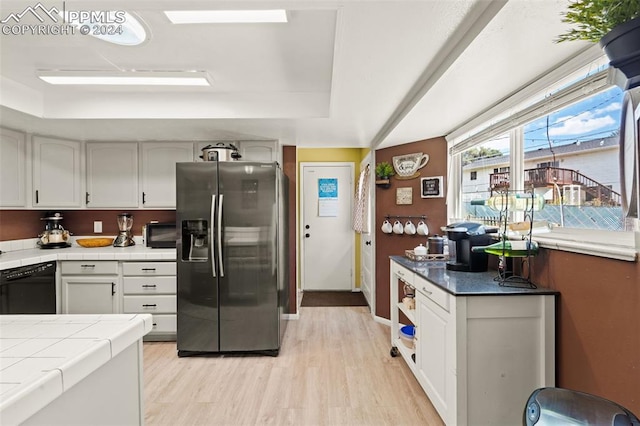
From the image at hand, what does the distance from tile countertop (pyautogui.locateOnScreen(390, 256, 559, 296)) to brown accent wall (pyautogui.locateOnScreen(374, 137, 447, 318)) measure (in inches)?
32.0

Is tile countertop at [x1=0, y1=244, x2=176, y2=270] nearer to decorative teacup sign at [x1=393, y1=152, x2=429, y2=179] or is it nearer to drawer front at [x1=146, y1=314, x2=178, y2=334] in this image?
drawer front at [x1=146, y1=314, x2=178, y2=334]

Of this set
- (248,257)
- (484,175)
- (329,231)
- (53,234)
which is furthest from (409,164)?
(53,234)

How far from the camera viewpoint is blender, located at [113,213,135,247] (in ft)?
11.3

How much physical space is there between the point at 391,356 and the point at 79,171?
12.9 feet

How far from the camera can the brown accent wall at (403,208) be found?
3.00 meters

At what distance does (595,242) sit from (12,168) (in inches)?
185

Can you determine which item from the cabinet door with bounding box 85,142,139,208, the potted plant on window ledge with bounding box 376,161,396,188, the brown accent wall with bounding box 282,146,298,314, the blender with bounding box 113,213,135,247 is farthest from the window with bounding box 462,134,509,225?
the blender with bounding box 113,213,135,247

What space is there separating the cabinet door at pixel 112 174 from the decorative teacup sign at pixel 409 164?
119 inches

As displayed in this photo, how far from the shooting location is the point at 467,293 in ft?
5.09

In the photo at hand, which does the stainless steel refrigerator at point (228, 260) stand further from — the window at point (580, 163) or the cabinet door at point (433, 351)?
the window at point (580, 163)

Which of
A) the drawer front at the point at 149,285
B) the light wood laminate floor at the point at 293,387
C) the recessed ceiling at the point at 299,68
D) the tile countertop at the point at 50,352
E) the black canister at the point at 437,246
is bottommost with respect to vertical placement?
the light wood laminate floor at the point at 293,387

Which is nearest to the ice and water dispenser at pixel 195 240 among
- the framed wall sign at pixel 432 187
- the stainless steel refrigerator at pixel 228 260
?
the stainless steel refrigerator at pixel 228 260

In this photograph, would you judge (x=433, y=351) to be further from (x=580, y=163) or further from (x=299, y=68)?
(x=299, y=68)

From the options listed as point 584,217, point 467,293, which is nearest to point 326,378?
point 467,293
